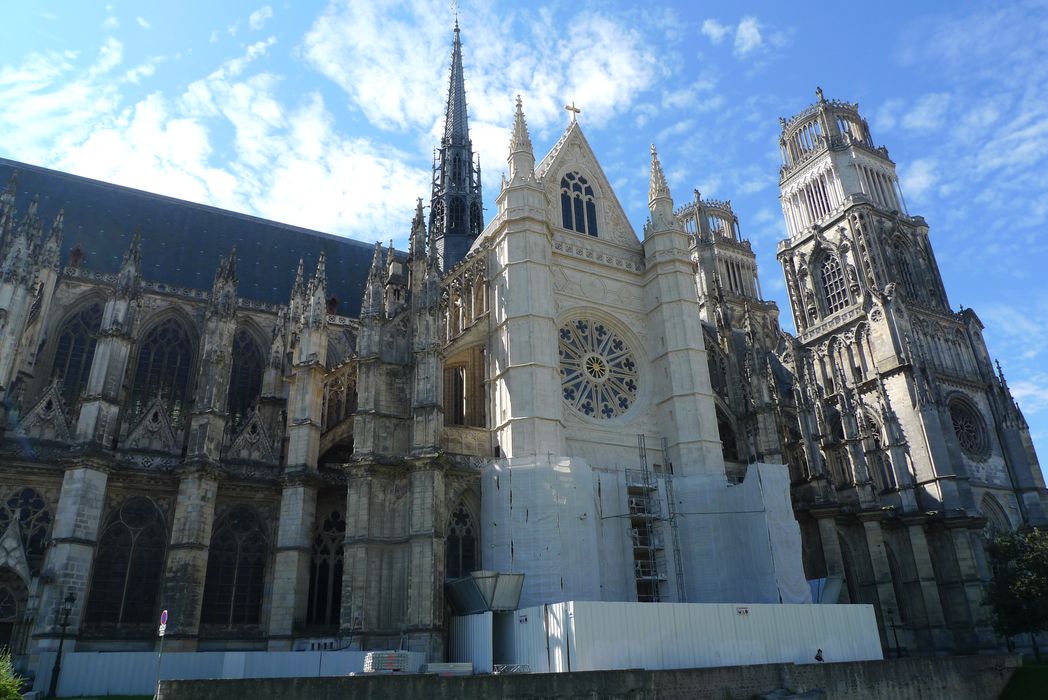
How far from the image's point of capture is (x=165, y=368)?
29.6 m

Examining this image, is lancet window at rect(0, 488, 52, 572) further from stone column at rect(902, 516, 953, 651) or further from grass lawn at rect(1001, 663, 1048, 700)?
stone column at rect(902, 516, 953, 651)

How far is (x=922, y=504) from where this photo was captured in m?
36.0

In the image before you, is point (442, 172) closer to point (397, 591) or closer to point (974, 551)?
point (397, 591)

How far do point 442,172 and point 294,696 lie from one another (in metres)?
37.4

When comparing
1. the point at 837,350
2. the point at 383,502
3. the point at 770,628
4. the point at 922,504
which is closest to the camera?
the point at 770,628

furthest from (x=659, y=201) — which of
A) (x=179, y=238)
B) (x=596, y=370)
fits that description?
(x=179, y=238)

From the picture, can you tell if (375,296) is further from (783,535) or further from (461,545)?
(783,535)

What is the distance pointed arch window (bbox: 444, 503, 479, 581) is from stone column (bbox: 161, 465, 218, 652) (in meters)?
7.01

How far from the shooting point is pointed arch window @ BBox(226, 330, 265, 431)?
99.2ft

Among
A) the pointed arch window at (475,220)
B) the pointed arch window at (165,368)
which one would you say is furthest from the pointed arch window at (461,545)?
the pointed arch window at (475,220)

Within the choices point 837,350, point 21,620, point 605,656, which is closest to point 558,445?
point 605,656

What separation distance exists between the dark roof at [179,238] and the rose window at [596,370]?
14.3 m

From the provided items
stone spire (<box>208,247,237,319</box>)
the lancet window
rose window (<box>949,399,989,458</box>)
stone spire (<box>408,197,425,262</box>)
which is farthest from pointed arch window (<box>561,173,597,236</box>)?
rose window (<box>949,399,989,458</box>)

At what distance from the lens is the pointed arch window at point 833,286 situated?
148 ft
